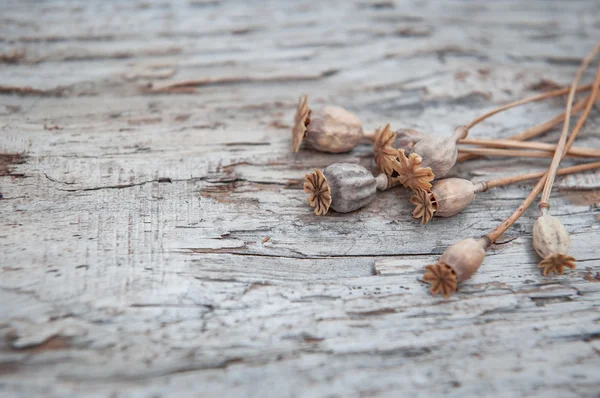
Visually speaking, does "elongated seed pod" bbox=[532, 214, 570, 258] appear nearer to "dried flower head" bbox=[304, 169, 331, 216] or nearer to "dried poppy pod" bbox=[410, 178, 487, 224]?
"dried poppy pod" bbox=[410, 178, 487, 224]

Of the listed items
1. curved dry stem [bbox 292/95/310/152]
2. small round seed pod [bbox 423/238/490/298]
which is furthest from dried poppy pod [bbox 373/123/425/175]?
small round seed pod [bbox 423/238/490/298]

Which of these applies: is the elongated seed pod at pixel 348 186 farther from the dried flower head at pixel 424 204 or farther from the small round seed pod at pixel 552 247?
the small round seed pod at pixel 552 247

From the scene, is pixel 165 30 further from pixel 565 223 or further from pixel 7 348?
pixel 565 223

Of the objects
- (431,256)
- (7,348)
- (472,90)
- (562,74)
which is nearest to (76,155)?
(7,348)

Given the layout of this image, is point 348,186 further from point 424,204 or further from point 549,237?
point 549,237

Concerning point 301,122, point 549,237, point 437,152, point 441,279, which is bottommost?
point 441,279

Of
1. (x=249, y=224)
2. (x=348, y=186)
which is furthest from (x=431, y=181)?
(x=249, y=224)
